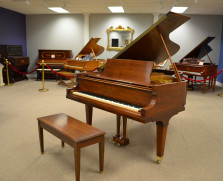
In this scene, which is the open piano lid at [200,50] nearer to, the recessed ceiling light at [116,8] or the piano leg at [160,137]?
the recessed ceiling light at [116,8]

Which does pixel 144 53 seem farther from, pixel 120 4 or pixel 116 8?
pixel 116 8

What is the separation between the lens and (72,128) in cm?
209

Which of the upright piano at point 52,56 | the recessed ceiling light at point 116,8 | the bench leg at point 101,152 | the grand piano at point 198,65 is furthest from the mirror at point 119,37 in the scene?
the bench leg at point 101,152

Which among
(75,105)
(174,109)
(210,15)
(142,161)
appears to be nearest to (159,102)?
(174,109)

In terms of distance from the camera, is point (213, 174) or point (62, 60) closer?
point (213, 174)

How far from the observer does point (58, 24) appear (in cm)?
908

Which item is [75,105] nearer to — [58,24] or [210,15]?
[58,24]

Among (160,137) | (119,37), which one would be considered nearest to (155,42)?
(160,137)

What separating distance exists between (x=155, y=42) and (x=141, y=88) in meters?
0.85

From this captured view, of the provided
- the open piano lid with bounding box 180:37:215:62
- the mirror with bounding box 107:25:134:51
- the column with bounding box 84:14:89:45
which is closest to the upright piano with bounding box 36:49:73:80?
the column with bounding box 84:14:89:45

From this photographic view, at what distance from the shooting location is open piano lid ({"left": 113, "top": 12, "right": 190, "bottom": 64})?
7.55ft

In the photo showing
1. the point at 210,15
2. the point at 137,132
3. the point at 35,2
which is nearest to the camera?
the point at 137,132

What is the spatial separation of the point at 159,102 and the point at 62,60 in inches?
268

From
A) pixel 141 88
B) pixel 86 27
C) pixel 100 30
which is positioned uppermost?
pixel 86 27
